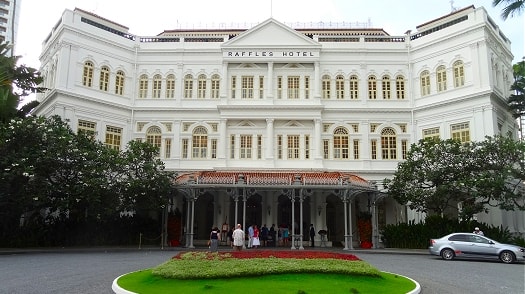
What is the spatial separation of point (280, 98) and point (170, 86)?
27.2 feet

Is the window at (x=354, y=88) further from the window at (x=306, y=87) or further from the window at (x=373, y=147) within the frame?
the window at (x=373, y=147)

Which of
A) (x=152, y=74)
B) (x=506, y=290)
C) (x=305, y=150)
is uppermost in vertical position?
(x=152, y=74)

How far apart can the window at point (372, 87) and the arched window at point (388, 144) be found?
268cm

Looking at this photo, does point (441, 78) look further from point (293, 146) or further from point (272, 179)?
point (272, 179)

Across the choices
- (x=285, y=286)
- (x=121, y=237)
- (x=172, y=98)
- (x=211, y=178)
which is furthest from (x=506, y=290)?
(x=172, y=98)

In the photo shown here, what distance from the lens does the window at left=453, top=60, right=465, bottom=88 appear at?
30.4m

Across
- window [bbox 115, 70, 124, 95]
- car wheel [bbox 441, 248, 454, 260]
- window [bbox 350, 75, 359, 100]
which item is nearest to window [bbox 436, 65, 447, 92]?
window [bbox 350, 75, 359, 100]

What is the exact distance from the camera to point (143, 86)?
34062 mm

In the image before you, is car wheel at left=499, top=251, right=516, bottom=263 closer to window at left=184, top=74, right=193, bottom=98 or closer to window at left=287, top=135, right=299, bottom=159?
window at left=287, top=135, right=299, bottom=159

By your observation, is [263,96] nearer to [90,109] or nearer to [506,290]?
[90,109]

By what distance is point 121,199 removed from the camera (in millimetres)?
26078

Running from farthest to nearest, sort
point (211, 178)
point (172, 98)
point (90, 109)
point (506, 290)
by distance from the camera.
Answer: point (172, 98), point (90, 109), point (211, 178), point (506, 290)

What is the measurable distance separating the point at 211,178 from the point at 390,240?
1134 cm

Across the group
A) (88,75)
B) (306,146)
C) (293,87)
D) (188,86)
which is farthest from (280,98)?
(88,75)
